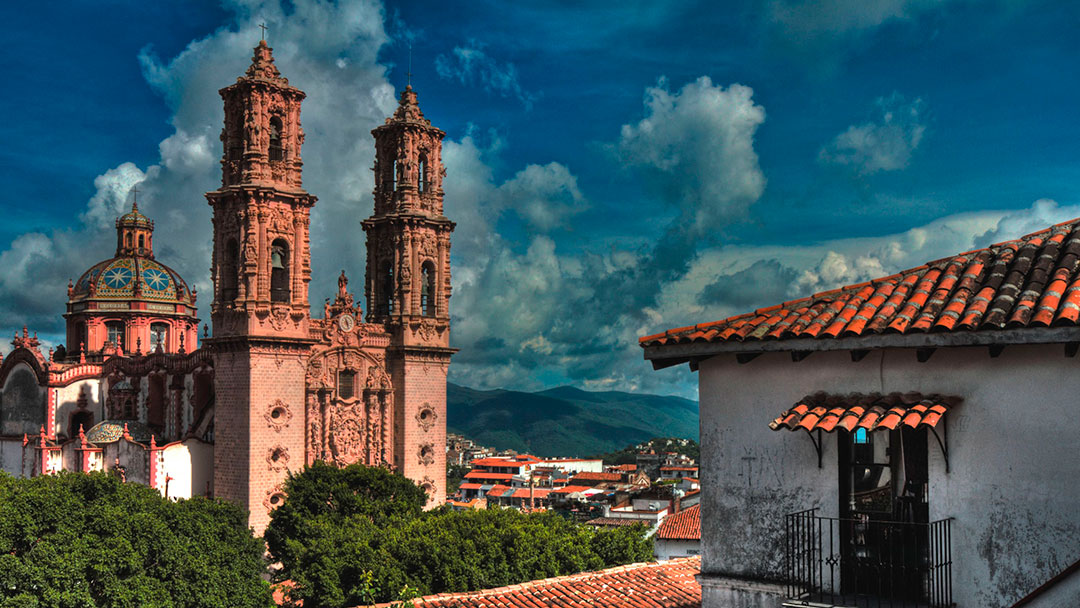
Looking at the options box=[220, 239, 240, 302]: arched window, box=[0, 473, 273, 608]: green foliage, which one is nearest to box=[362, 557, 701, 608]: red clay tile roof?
box=[0, 473, 273, 608]: green foliage

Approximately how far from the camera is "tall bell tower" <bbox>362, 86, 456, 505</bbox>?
1836 inches

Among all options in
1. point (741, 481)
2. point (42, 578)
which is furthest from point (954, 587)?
point (42, 578)

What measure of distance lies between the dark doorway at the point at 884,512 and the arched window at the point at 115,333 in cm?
5735

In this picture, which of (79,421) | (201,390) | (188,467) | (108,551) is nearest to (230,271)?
(201,390)

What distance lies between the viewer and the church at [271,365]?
39.8 meters

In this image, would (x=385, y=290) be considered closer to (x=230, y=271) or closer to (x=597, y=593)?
(x=230, y=271)

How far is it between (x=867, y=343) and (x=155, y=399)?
46.3 m

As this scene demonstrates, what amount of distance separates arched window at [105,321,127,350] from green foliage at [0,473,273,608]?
3416 cm

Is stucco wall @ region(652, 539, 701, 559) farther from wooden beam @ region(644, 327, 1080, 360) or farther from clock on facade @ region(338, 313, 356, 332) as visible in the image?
wooden beam @ region(644, 327, 1080, 360)

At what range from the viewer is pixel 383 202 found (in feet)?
159

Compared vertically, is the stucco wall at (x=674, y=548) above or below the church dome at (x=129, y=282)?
below

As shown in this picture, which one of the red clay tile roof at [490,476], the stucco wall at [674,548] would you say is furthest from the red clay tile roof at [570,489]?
the stucco wall at [674,548]

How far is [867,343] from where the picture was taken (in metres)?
8.62

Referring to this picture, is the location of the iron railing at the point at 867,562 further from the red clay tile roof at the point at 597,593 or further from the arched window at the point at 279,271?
the arched window at the point at 279,271
